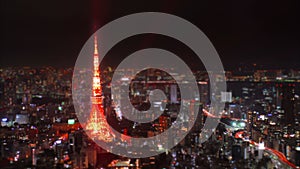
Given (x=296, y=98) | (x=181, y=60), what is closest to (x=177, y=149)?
(x=181, y=60)

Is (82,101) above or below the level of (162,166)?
above

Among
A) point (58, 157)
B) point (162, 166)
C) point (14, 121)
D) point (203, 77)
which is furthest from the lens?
point (203, 77)

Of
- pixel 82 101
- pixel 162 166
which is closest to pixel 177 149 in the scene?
pixel 162 166

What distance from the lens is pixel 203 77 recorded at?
→ 5707 millimetres

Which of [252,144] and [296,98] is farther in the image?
[296,98]

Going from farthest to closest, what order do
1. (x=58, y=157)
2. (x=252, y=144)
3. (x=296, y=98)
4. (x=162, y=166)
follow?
(x=296, y=98), (x=252, y=144), (x=58, y=157), (x=162, y=166)

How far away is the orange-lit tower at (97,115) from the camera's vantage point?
4.75m

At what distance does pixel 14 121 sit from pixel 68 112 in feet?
2.84

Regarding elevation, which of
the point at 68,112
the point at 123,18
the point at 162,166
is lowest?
the point at 162,166

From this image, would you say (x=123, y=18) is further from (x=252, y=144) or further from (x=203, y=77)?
(x=203, y=77)

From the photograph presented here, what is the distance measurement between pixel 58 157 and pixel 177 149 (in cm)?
114

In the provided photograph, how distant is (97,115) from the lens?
5.57 m

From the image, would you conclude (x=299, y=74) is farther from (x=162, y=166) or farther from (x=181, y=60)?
(x=162, y=166)

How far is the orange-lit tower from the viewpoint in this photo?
4.75 m
